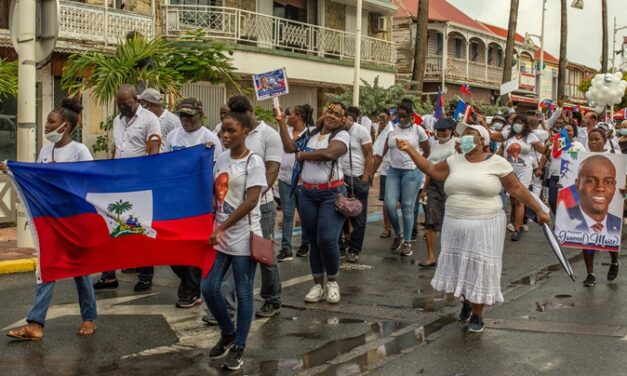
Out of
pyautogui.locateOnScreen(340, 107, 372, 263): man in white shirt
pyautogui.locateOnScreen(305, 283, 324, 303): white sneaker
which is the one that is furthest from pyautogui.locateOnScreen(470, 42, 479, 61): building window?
pyautogui.locateOnScreen(305, 283, 324, 303): white sneaker

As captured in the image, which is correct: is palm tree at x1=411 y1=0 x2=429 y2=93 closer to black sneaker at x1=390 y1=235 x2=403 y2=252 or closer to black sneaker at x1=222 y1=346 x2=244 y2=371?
black sneaker at x1=390 y1=235 x2=403 y2=252

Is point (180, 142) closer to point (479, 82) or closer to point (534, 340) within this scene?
point (534, 340)

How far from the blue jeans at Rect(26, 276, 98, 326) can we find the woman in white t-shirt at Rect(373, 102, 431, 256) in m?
5.09

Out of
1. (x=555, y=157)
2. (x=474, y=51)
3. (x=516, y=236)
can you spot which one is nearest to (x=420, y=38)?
(x=555, y=157)

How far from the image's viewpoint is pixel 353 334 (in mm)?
6996

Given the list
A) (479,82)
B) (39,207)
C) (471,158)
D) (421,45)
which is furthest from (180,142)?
(479,82)

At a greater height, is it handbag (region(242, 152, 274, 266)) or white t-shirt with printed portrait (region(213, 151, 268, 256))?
white t-shirt with printed portrait (region(213, 151, 268, 256))

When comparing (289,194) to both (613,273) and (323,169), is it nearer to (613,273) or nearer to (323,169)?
(323,169)

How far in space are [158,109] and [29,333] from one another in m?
3.07

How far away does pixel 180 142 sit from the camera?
8062 millimetres

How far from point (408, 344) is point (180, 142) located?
112 inches

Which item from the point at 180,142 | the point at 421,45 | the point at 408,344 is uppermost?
the point at 421,45

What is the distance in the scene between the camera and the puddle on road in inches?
239

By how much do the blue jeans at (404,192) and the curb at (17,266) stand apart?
14.3ft
